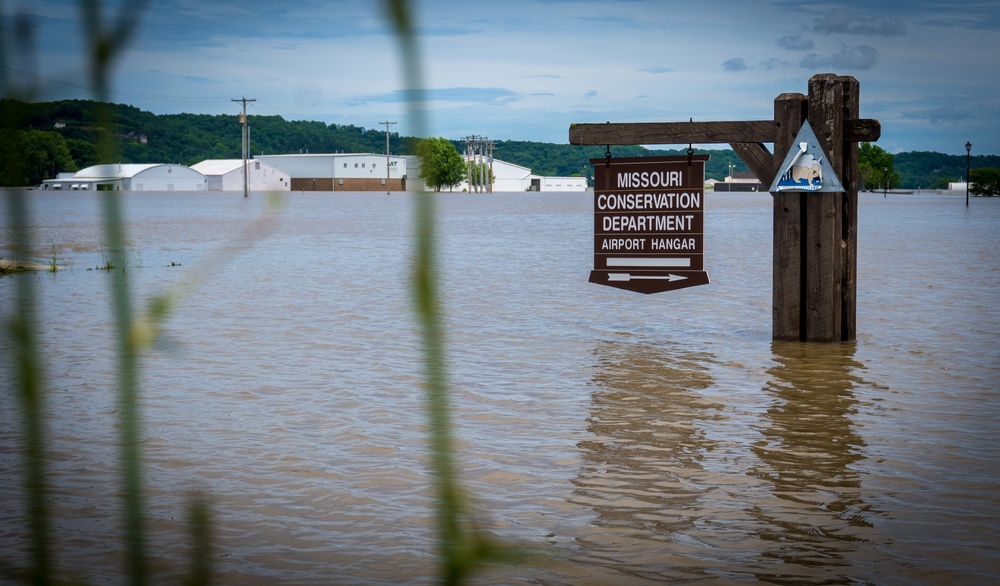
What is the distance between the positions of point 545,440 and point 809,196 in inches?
176

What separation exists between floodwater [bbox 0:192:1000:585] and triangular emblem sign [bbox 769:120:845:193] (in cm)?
175

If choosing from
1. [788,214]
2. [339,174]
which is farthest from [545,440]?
[339,174]

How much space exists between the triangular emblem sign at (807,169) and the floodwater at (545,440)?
1.75 meters

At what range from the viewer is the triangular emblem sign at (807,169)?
33.6 feet

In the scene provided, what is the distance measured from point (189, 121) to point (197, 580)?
555mm

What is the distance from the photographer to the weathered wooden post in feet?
33.9

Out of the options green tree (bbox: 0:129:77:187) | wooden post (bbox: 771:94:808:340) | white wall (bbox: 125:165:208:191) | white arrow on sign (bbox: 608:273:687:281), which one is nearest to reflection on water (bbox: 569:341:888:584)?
wooden post (bbox: 771:94:808:340)

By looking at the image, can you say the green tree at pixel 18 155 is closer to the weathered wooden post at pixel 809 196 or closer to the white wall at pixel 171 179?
the weathered wooden post at pixel 809 196

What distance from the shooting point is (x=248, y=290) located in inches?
711

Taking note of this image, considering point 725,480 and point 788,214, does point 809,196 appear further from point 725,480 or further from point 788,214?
point 725,480

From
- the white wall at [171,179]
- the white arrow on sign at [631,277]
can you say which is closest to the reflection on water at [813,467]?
the white arrow on sign at [631,277]

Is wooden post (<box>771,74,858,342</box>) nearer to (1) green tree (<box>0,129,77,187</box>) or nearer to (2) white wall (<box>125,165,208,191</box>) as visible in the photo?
(1) green tree (<box>0,129,77,187</box>)

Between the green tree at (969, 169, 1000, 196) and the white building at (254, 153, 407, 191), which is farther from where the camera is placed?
the white building at (254, 153, 407, 191)

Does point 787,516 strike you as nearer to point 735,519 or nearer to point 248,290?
point 735,519
